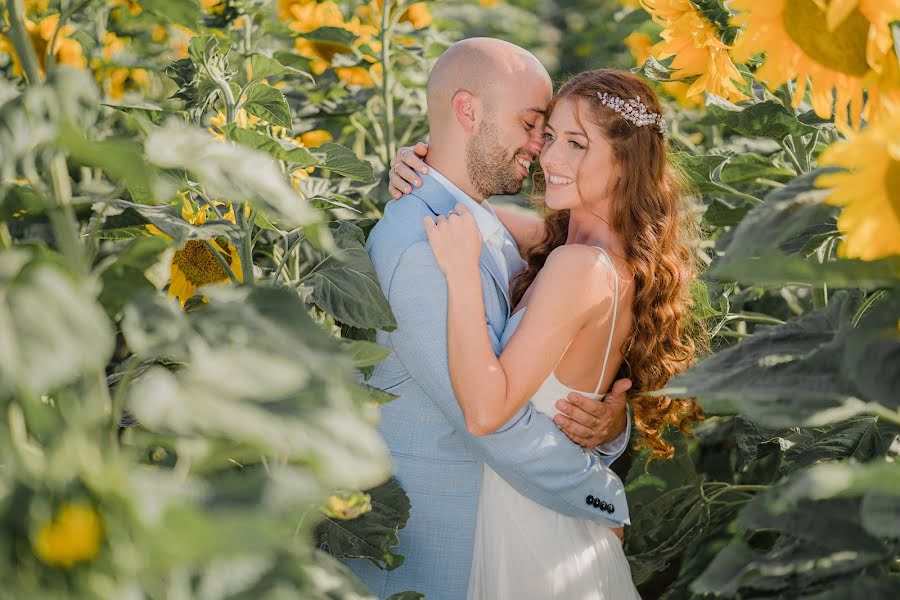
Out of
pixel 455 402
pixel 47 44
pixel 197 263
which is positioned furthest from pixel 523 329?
pixel 47 44

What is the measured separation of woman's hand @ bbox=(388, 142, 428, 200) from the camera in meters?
1.98

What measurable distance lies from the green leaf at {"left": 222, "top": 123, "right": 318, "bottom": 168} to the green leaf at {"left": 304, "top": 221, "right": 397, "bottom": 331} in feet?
0.54

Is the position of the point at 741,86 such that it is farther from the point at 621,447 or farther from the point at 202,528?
the point at 202,528

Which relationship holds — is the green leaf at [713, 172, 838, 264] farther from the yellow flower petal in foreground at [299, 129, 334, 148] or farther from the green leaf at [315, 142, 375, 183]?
the yellow flower petal in foreground at [299, 129, 334, 148]

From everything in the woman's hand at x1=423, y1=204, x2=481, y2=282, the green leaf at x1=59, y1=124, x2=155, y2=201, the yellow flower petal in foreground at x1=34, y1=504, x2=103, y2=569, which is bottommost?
the woman's hand at x1=423, y1=204, x2=481, y2=282

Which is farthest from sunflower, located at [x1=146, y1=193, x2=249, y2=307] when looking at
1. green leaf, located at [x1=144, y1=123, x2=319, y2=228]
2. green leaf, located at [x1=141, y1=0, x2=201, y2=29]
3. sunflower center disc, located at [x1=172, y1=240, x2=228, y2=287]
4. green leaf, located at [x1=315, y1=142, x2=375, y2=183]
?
green leaf, located at [x1=144, y1=123, x2=319, y2=228]

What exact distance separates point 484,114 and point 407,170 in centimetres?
20

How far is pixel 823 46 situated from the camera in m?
1.02

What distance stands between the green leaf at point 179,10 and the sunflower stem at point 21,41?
0.13 metres

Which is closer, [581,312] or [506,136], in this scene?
[581,312]

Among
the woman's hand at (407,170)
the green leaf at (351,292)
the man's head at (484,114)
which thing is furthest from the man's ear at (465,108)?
the green leaf at (351,292)

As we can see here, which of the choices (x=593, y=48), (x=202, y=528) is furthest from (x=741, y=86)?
(x=593, y=48)

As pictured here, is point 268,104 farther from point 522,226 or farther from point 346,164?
point 522,226

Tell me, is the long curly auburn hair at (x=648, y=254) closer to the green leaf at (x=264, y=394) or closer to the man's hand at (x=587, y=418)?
the man's hand at (x=587, y=418)
